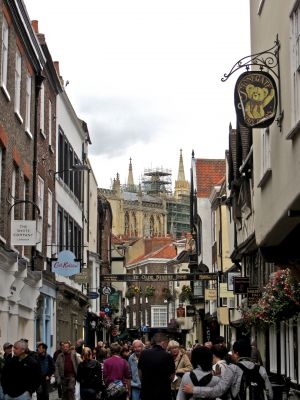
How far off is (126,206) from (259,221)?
587 feet

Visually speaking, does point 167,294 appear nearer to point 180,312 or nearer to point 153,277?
point 180,312

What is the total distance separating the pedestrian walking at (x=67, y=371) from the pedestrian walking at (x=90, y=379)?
4.35 metres

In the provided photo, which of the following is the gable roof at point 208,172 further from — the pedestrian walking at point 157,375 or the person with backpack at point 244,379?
the person with backpack at point 244,379

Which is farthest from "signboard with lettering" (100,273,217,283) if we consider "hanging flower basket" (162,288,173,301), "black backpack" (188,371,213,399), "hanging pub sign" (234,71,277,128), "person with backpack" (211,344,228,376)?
"hanging flower basket" (162,288,173,301)

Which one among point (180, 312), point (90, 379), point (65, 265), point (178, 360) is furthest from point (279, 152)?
point (180, 312)

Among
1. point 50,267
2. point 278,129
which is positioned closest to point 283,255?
point 278,129

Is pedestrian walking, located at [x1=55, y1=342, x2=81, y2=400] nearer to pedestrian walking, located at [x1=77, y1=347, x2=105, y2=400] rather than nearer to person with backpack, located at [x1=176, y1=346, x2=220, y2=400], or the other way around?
pedestrian walking, located at [x1=77, y1=347, x2=105, y2=400]

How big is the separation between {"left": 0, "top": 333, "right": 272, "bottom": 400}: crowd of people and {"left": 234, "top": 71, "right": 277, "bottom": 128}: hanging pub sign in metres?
3.31

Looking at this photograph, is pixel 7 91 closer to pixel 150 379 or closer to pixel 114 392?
pixel 114 392

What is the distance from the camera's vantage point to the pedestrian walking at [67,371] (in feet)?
70.7

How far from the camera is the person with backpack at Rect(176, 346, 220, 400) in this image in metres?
9.57

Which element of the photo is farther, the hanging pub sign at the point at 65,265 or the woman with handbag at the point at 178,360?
the hanging pub sign at the point at 65,265

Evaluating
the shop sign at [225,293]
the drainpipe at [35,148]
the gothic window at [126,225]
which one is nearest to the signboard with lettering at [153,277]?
the shop sign at [225,293]

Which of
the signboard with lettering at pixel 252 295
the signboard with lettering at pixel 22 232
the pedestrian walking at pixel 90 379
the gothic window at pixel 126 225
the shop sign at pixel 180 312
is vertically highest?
the gothic window at pixel 126 225
